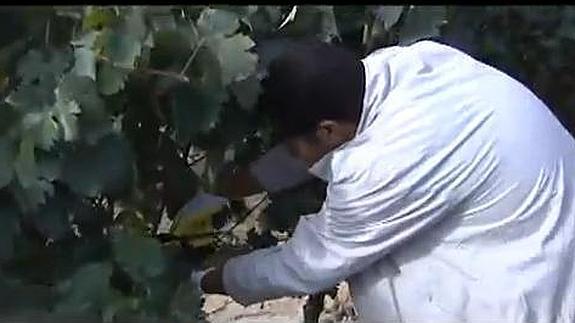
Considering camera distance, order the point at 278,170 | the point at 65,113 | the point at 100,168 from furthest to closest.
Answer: the point at 278,170 < the point at 100,168 < the point at 65,113

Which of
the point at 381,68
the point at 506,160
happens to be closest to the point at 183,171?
the point at 381,68

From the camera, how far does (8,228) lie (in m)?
2.73

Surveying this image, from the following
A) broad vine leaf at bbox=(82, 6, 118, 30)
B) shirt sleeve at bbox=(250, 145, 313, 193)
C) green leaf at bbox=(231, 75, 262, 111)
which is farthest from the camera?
shirt sleeve at bbox=(250, 145, 313, 193)

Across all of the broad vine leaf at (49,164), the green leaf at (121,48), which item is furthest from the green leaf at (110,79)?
the broad vine leaf at (49,164)

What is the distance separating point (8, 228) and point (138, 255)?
231 mm

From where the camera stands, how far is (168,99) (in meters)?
2.70

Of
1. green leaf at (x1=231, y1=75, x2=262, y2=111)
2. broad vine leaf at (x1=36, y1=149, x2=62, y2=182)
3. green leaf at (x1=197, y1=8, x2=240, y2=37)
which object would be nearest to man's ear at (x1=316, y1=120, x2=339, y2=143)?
green leaf at (x1=231, y1=75, x2=262, y2=111)

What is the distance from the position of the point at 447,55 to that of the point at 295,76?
28 centimetres

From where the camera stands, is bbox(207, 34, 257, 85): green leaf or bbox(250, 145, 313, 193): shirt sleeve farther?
bbox(250, 145, 313, 193): shirt sleeve

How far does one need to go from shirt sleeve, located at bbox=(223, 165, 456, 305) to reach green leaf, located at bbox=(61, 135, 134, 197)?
0.28 meters

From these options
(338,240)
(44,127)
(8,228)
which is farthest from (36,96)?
(338,240)

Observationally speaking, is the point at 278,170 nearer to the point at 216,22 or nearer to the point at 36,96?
the point at 216,22

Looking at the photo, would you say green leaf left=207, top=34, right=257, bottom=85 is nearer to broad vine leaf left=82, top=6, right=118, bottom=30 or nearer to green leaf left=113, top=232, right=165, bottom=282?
broad vine leaf left=82, top=6, right=118, bottom=30

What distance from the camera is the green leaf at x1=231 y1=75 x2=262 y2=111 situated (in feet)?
8.87
